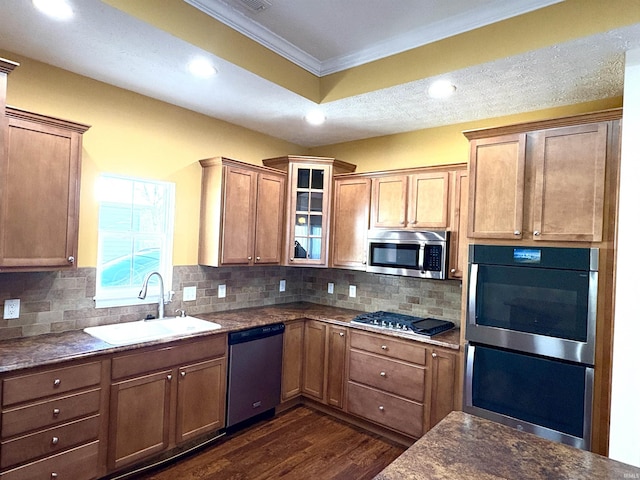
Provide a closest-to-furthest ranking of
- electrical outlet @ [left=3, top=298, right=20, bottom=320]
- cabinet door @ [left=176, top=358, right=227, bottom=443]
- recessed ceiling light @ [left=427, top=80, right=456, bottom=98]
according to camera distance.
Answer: electrical outlet @ [left=3, top=298, right=20, bottom=320] → recessed ceiling light @ [left=427, top=80, right=456, bottom=98] → cabinet door @ [left=176, top=358, right=227, bottom=443]

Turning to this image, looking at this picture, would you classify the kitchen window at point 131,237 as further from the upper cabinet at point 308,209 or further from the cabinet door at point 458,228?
the cabinet door at point 458,228

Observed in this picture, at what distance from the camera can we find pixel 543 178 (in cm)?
241

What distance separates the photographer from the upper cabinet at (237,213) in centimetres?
331

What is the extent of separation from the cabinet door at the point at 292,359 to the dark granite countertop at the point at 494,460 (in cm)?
225

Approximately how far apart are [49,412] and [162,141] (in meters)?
2.07

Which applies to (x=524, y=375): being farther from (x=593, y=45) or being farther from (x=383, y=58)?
(x=383, y=58)

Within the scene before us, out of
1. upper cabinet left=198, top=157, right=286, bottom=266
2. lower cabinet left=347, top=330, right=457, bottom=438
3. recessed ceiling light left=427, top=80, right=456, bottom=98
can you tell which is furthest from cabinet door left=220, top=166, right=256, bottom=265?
recessed ceiling light left=427, top=80, right=456, bottom=98

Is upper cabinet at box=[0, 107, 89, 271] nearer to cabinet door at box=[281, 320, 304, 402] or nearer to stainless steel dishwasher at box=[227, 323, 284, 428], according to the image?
stainless steel dishwasher at box=[227, 323, 284, 428]

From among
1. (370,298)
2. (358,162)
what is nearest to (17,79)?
(358,162)

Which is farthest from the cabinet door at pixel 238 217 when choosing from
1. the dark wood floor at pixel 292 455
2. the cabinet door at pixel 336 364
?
the dark wood floor at pixel 292 455

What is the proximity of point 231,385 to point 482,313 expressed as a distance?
2.00m

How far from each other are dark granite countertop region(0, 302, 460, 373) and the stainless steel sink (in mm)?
65

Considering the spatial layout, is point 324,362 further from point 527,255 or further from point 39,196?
point 39,196

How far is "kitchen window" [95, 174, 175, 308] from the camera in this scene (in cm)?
289
